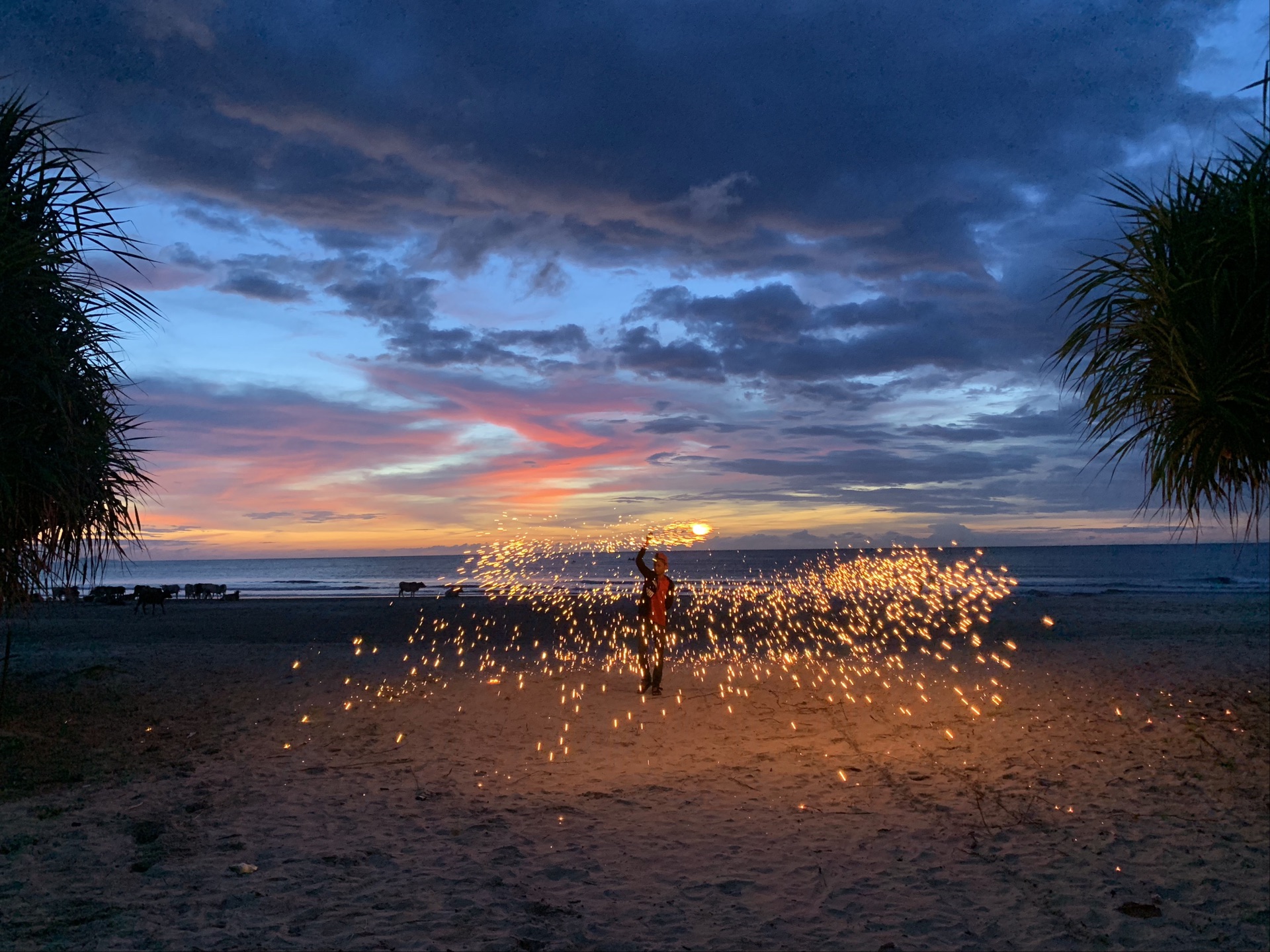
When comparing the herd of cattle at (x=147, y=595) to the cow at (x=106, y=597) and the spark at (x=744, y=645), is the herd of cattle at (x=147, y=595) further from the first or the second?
the spark at (x=744, y=645)

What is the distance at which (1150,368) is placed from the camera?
7262 mm

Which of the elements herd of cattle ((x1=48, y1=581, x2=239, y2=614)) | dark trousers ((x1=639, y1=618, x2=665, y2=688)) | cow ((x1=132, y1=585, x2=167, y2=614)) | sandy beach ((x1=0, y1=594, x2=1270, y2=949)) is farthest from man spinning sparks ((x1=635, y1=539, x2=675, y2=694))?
cow ((x1=132, y1=585, x2=167, y2=614))

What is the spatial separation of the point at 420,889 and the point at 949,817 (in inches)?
191

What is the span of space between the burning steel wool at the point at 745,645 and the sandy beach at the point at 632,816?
0.87 m

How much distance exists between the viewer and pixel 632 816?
744 centimetres

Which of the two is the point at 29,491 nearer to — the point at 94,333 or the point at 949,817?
the point at 94,333

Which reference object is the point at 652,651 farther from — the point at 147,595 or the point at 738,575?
the point at 738,575

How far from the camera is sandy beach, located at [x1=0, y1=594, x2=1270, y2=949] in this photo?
5.25m

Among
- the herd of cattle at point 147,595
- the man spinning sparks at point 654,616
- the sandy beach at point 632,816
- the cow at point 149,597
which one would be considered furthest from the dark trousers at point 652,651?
the cow at point 149,597

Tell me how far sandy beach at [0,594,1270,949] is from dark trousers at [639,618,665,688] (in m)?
0.52

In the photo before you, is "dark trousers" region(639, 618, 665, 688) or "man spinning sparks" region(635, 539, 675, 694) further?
"dark trousers" region(639, 618, 665, 688)

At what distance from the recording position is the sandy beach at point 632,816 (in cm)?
525

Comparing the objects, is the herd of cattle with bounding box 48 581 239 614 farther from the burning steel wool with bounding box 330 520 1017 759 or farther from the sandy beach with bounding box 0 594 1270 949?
the sandy beach with bounding box 0 594 1270 949

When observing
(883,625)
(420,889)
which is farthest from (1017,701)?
(883,625)
